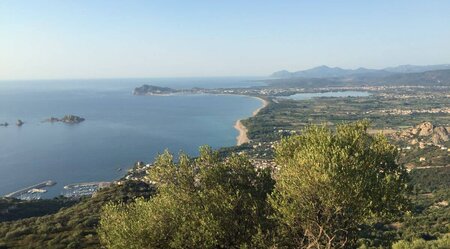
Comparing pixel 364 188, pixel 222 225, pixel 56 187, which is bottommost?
pixel 56 187

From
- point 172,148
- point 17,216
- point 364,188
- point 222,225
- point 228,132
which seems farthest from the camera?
point 228,132

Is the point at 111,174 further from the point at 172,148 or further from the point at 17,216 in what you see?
the point at 17,216

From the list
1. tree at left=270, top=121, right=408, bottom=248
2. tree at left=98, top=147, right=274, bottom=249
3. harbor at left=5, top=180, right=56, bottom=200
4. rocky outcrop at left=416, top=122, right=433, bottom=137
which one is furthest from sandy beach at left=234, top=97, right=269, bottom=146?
tree at left=270, top=121, right=408, bottom=248

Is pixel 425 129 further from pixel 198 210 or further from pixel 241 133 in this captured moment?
pixel 198 210

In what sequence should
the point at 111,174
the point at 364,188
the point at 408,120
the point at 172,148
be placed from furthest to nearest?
the point at 408,120 → the point at 172,148 → the point at 111,174 → the point at 364,188

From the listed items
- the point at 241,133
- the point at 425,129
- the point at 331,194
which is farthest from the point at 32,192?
the point at 425,129

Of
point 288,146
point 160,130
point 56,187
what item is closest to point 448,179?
point 288,146

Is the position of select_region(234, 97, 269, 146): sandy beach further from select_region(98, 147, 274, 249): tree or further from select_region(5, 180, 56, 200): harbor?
select_region(98, 147, 274, 249): tree

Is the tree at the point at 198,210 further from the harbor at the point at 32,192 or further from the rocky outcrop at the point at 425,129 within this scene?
the rocky outcrop at the point at 425,129
